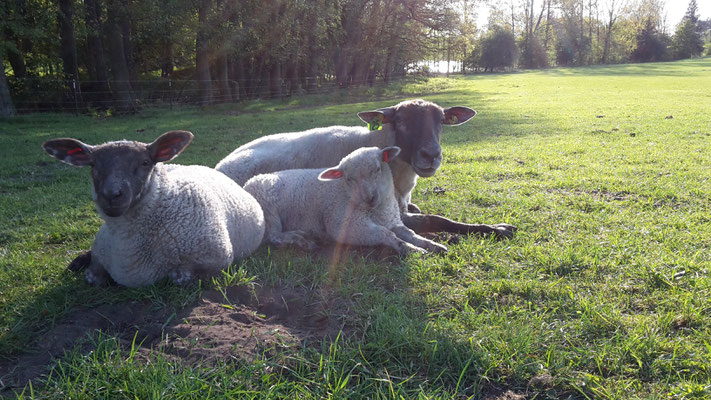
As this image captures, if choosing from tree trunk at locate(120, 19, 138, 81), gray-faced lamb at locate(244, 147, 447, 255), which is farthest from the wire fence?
gray-faced lamb at locate(244, 147, 447, 255)

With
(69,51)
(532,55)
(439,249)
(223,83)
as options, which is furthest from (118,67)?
(532,55)

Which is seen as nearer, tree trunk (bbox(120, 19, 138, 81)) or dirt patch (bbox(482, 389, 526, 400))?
dirt patch (bbox(482, 389, 526, 400))

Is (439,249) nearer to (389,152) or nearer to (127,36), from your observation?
(389,152)

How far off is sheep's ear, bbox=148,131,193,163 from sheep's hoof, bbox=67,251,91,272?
1.25 meters

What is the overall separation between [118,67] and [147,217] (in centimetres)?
1959

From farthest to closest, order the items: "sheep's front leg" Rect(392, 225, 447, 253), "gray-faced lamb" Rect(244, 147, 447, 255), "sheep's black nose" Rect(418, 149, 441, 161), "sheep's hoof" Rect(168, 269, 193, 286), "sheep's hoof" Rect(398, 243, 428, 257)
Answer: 1. "sheep's black nose" Rect(418, 149, 441, 161)
2. "gray-faced lamb" Rect(244, 147, 447, 255)
3. "sheep's front leg" Rect(392, 225, 447, 253)
4. "sheep's hoof" Rect(398, 243, 428, 257)
5. "sheep's hoof" Rect(168, 269, 193, 286)

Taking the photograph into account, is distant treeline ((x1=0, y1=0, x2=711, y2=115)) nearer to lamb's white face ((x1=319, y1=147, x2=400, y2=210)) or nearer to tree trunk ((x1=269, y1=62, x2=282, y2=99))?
tree trunk ((x1=269, y1=62, x2=282, y2=99))

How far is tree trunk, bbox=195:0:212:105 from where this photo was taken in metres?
20.9

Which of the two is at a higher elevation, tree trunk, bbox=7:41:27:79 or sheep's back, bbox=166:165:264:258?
tree trunk, bbox=7:41:27:79

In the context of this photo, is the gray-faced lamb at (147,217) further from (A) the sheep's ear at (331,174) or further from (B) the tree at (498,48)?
(B) the tree at (498,48)

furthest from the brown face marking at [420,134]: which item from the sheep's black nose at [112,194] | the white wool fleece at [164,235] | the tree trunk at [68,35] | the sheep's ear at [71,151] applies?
the tree trunk at [68,35]

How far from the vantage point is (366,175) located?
4.75m

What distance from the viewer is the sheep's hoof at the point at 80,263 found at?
13.4 feet

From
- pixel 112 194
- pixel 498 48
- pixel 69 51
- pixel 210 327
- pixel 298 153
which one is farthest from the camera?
pixel 498 48
